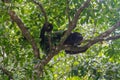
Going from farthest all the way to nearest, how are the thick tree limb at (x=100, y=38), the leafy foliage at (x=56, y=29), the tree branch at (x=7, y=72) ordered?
1. the leafy foliage at (x=56, y=29)
2. the tree branch at (x=7, y=72)
3. the thick tree limb at (x=100, y=38)

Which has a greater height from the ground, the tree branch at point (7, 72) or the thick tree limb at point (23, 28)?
the thick tree limb at point (23, 28)

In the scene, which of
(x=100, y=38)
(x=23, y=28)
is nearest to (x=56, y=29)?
(x=23, y=28)

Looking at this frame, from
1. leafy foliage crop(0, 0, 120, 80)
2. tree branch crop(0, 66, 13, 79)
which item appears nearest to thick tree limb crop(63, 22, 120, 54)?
leafy foliage crop(0, 0, 120, 80)

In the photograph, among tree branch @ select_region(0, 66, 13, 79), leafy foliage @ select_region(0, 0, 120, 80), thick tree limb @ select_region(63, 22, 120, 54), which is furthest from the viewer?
leafy foliage @ select_region(0, 0, 120, 80)

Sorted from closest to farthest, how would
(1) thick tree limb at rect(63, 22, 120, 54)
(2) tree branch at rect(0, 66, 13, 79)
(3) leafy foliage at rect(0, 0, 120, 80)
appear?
(1) thick tree limb at rect(63, 22, 120, 54) → (2) tree branch at rect(0, 66, 13, 79) → (3) leafy foliage at rect(0, 0, 120, 80)

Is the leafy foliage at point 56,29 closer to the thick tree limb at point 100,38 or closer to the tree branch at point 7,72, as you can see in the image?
the tree branch at point 7,72

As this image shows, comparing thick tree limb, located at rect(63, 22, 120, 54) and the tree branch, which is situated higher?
thick tree limb, located at rect(63, 22, 120, 54)

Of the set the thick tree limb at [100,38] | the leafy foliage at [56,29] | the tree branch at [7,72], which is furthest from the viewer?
the leafy foliage at [56,29]

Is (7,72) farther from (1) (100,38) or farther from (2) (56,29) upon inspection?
(1) (100,38)

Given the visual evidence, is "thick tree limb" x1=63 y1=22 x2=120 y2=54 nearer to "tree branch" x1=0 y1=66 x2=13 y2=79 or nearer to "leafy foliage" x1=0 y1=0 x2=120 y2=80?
"leafy foliage" x1=0 y1=0 x2=120 y2=80

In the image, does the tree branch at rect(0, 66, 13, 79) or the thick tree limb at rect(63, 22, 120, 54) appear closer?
the thick tree limb at rect(63, 22, 120, 54)

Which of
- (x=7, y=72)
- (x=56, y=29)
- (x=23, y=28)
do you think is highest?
(x=23, y=28)

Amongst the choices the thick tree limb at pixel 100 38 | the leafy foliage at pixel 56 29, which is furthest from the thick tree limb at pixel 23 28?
the thick tree limb at pixel 100 38

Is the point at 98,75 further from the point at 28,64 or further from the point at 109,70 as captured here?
the point at 28,64
